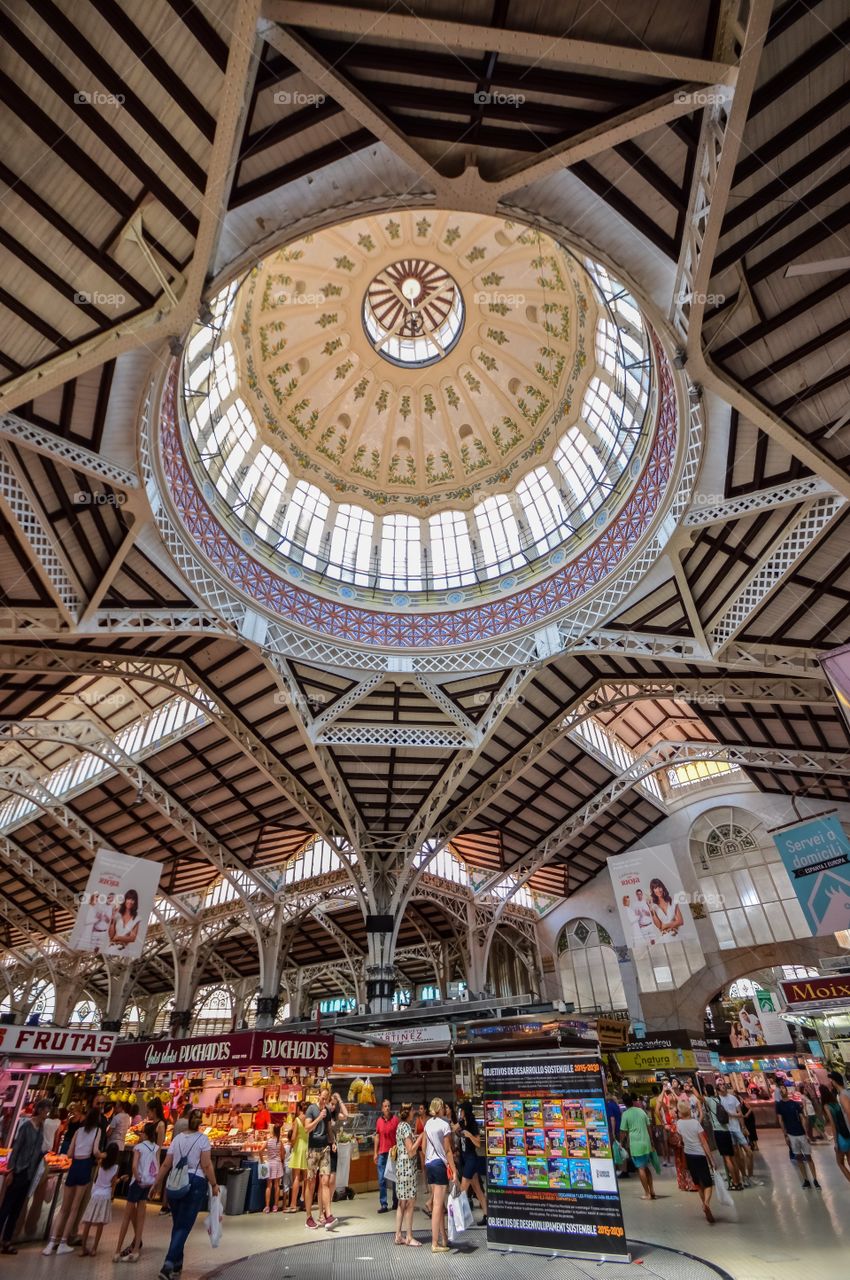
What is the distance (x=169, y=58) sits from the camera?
323 inches

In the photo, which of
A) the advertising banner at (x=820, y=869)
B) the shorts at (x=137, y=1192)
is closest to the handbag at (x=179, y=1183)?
the shorts at (x=137, y=1192)

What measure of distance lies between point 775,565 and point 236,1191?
62.0ft

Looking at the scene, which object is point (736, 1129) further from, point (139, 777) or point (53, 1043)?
point (139, 777)

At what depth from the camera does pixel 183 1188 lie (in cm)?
822

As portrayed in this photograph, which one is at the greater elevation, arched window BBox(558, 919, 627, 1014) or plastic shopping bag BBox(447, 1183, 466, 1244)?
arched window BBox(558, 919, 627, 1014)

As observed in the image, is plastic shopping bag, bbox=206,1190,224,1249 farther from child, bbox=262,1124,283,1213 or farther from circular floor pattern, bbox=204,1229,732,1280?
child, bbox=262,1124,283,1213

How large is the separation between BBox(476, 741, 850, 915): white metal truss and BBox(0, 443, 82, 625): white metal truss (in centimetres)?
2439

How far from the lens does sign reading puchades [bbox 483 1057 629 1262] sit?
28.2 feet

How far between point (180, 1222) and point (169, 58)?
14391 mm

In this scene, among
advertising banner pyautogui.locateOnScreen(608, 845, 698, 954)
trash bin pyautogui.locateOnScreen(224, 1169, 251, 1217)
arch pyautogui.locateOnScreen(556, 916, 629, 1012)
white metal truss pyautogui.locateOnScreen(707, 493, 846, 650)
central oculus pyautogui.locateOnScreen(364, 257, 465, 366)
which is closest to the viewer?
trash bin pyautogui.locateOnScreen(224, 1169, 251, 1217)

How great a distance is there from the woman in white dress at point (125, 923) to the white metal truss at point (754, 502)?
2211 centimetres

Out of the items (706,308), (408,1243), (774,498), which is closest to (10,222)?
(706,308)

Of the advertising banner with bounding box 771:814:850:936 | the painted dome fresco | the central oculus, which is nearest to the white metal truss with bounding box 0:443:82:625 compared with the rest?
the painted dome fresco

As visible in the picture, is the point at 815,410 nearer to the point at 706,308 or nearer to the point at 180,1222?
the point at 706,308
